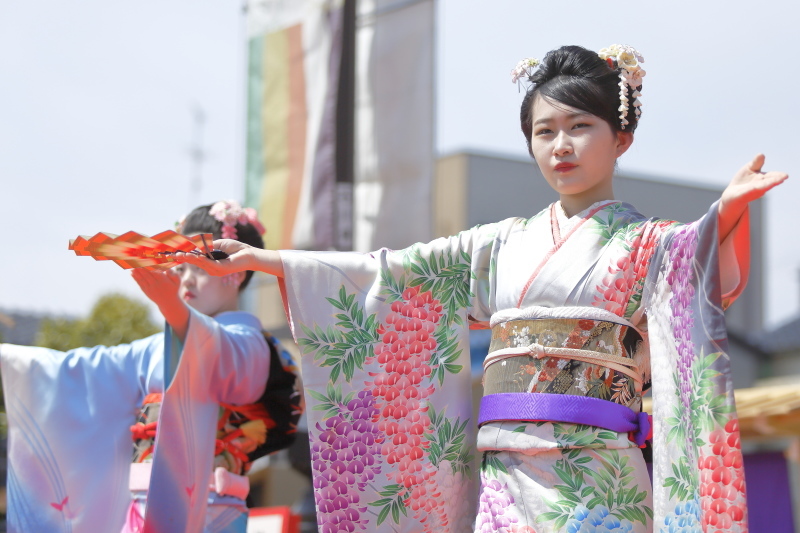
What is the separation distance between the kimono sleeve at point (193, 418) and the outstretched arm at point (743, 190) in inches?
64.8

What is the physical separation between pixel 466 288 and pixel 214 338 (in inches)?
36.3

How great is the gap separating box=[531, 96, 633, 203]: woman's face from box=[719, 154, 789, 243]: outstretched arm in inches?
16.2

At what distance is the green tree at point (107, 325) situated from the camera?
15519 mm

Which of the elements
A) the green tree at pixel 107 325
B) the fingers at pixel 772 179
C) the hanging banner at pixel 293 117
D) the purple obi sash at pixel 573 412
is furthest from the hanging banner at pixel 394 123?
the green tree at pixel 107 325

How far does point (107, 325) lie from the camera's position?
16.0 metres

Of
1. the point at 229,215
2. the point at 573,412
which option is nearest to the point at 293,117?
the point at 229,215

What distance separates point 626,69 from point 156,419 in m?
1.89

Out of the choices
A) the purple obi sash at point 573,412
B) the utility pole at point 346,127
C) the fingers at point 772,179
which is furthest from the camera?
the utility pole at point 346,127

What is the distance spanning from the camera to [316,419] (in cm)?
257

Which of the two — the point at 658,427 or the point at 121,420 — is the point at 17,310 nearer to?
the point at 121,420

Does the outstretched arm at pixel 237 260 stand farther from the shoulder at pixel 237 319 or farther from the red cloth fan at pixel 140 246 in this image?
the shoulder at pixel 237 319

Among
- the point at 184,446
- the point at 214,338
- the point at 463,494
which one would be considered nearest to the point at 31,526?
the point at 184,446

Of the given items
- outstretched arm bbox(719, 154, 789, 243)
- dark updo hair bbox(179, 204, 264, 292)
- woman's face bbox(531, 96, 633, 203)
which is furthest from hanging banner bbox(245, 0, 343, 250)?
outstretched arm bbox(719, 154, 789, 243)

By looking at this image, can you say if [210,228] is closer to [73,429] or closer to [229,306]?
[229,306]
